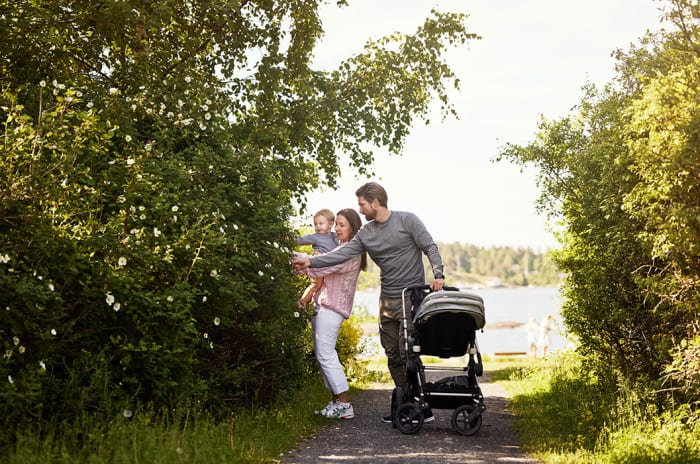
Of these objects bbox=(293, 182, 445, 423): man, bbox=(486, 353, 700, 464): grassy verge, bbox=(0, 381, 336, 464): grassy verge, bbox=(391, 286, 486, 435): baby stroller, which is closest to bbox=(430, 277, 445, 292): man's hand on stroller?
bbox=(391, 286, 486, 435): baby stroller

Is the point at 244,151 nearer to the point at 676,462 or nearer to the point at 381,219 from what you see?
the point at 381,219

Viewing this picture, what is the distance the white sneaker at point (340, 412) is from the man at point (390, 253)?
0.48 meters

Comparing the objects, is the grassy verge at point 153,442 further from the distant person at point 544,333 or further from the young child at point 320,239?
the distant person at point 544,333

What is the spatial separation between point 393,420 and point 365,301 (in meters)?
13.3

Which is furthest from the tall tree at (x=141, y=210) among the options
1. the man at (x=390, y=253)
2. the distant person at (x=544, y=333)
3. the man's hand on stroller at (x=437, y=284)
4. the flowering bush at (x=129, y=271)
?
the distant person at (x=544, y=333)

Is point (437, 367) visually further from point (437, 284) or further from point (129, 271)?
point (129, 271)

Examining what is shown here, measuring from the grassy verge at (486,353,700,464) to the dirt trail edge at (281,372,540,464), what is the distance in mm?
282

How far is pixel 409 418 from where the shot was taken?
8031 mm

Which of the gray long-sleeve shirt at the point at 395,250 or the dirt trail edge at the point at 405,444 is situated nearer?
the dirt trail edge at the point at 405,444

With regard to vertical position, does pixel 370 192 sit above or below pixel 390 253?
above

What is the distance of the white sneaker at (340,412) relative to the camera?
29.3 ft

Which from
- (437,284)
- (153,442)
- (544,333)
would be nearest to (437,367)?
(437,284)

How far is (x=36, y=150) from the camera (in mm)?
6793

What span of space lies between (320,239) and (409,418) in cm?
238
